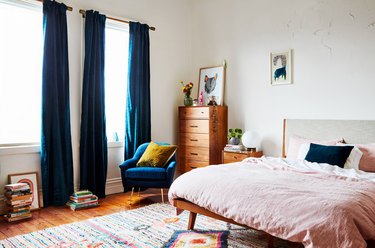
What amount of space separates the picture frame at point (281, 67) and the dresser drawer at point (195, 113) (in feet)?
3.52

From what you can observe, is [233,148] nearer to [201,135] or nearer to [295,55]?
[201,135]

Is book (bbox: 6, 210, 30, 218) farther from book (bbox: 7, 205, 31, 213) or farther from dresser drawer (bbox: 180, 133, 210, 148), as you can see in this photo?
dresser drawer (bbox: 180, 133, 210, 148)

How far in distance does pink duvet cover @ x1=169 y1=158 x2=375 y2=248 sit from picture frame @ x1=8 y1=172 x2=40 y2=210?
185cm

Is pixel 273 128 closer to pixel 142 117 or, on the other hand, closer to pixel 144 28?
pixel 142 117

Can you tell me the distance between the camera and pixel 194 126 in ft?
17.5

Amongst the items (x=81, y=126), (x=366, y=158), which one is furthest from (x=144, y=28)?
(x=366, y=158)

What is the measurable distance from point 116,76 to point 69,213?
81.9 inches

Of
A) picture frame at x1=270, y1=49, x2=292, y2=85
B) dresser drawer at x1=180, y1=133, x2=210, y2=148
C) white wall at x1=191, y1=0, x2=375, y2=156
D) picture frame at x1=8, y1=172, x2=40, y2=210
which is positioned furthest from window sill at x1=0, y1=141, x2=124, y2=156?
picture frame at x1=270, y1=49, x2=292, y2=85

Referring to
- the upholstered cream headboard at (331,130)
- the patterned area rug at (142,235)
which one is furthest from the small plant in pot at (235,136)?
the patterned area rug at (142,235)

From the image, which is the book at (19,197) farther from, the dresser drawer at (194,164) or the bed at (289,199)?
the dresser drawer at (194,164)

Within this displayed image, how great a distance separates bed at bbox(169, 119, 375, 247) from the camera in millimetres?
2109

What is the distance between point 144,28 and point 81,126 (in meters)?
1.81

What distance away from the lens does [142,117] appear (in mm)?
5105

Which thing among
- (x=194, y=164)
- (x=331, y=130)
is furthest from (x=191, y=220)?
(x=331, y=130)
